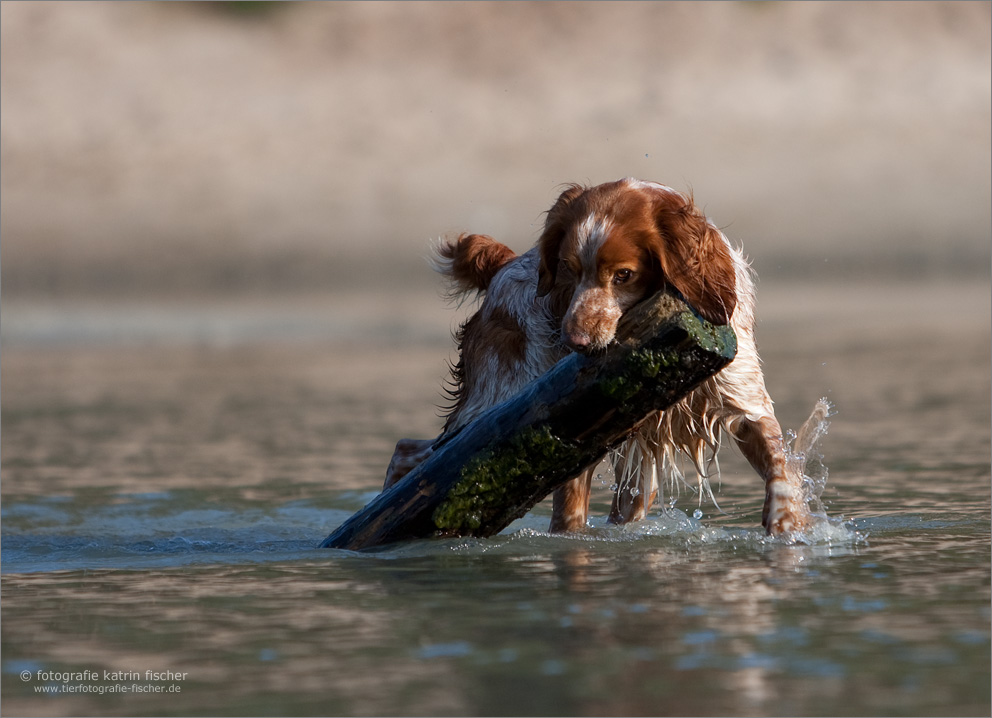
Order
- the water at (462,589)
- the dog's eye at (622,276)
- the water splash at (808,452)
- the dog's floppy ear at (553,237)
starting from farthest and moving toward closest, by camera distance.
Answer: the water splash at (808,452) → the dog's floppy ear at (553,237) → the dog's eye at (622,276) → the water at (462,589)

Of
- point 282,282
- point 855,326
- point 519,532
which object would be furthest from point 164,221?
point 519,532

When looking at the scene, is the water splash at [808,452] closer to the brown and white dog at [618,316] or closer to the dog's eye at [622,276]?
the brown and white dog at [618,316]

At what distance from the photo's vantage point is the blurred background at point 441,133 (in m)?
23.9

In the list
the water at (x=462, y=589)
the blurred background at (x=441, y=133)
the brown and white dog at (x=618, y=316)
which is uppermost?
the blurred background at (x=441, y=133)

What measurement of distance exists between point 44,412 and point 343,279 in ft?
42.5

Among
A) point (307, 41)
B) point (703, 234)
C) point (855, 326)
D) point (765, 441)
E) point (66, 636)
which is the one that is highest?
point (307, 41)

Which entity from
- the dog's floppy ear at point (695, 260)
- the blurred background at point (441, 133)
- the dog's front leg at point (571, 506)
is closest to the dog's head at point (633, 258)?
the dog's floppy ear at point (695, 260)

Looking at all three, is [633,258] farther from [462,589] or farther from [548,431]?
[462,589]

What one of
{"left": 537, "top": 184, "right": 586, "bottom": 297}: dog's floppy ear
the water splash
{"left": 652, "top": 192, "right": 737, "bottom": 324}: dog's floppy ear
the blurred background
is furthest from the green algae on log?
the blurred background

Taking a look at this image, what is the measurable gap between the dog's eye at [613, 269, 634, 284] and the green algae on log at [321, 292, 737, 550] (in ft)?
0.46

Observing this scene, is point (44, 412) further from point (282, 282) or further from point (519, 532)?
point (282, 282)

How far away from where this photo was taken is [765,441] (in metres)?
5.56

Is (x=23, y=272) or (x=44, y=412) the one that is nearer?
(x=44, y=412)

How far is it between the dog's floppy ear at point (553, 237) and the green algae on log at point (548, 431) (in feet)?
1.35
